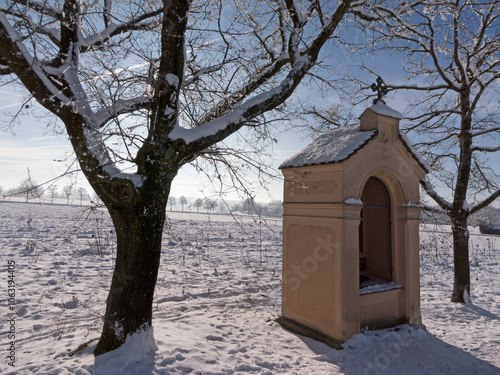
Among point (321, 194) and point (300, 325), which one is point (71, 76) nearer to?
point (321, 194)

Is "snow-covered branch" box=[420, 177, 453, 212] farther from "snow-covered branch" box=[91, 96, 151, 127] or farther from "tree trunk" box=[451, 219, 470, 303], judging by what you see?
"snow-covered branch" box=[91, 96, 151, 127]

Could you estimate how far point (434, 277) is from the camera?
408 inches

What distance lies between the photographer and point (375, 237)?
6.49m

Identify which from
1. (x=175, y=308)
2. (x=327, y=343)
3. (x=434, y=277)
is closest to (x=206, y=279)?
(x=175, y=308)

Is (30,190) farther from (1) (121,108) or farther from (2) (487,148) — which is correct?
(2) (487,148)

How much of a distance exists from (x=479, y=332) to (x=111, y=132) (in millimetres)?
7042

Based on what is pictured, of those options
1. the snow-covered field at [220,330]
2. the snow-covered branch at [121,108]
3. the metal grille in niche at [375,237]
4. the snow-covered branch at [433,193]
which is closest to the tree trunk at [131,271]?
the snow-covered field at [220,330]

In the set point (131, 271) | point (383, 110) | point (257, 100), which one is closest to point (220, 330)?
point (131, 271)

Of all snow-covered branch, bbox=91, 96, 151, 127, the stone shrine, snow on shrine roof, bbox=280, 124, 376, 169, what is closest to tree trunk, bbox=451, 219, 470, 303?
the stone shrine

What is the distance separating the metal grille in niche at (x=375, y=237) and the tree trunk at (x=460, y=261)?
263 cm

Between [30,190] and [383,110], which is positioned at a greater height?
[383,110]

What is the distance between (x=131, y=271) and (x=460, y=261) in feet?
25.7

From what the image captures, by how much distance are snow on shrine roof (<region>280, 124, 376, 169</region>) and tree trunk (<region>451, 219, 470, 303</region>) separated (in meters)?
4.22

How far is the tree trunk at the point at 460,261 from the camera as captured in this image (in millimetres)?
7516
